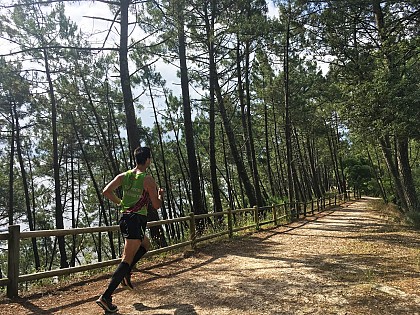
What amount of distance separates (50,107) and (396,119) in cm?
1632

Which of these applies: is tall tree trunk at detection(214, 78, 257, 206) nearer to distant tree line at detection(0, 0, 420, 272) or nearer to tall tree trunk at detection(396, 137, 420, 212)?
distant tree line at detection(0, 0, 420, 272)

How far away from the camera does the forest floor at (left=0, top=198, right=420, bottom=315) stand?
12.4 ft

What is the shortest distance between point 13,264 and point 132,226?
1.82 metres

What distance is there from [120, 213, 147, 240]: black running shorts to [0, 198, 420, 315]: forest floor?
83cm

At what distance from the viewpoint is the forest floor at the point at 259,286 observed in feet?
12.4

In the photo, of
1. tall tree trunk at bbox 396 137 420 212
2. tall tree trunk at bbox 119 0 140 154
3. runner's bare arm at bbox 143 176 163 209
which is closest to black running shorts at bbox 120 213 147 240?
runner's bare arm at bbox 143 176 163 209

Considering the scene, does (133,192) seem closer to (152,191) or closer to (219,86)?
(152,191)

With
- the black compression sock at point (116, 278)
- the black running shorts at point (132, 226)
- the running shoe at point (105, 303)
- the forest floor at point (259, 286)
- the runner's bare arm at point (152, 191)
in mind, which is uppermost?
the runner's bare arm at point (152, 191)

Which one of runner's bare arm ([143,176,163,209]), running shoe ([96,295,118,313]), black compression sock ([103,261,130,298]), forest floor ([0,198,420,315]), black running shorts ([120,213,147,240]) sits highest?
runner's bare arm ([143,176,163,209])

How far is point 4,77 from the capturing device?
46.0 feet

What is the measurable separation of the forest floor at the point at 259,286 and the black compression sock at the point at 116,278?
39 cm

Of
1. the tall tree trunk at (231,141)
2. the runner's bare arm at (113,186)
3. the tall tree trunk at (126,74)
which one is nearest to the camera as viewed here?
the runner's bare arm at (113,186)

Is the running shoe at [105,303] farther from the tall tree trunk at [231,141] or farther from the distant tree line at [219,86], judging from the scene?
the tall tree trunk at [231,141]

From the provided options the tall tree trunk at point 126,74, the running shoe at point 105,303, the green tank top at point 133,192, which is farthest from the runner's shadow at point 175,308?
the tall tree trunk at point 126,74
